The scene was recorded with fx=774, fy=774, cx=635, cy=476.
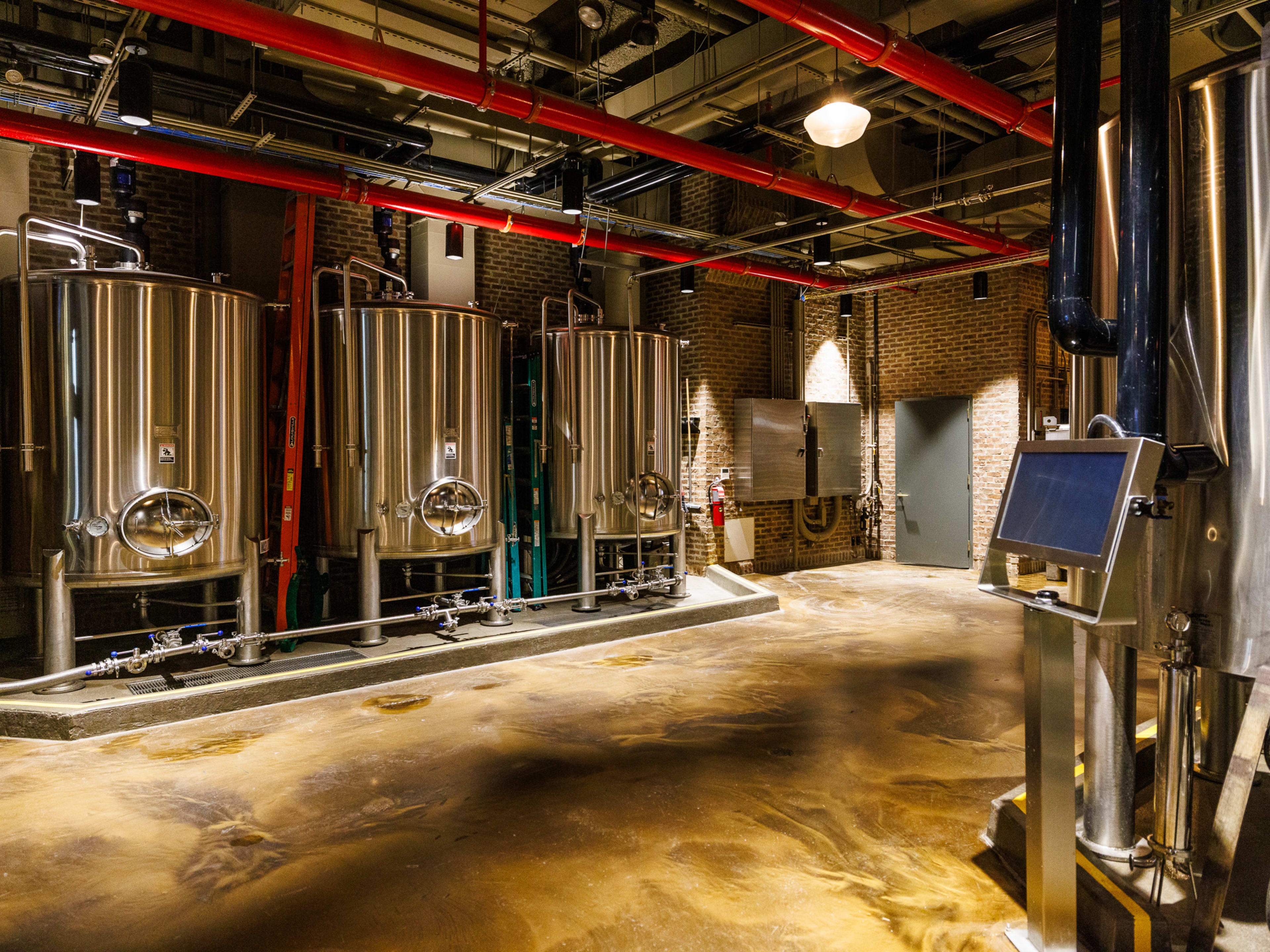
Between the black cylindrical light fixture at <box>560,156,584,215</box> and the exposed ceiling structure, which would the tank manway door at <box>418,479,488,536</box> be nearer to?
the black cylindrical light fixture at <box>560,156,584,215</box>

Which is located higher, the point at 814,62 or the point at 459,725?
the point at 814,62

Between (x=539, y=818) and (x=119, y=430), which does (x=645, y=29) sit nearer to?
(x=119, y=430)

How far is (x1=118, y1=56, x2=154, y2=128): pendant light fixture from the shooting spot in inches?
147

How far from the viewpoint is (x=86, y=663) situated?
4.63 m

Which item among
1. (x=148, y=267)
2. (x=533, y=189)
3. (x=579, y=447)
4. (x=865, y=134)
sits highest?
(x=865, y=134)

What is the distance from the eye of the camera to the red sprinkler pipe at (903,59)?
326 cm

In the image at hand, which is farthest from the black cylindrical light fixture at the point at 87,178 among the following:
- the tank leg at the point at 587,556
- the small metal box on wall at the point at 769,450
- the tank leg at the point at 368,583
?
the small metal box on wall at the point at 769,450

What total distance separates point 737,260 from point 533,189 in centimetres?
210

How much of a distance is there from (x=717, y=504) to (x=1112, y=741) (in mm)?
5398

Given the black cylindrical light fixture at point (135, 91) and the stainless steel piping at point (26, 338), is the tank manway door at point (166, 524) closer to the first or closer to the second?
the stainless steel piping at point (26, 338)

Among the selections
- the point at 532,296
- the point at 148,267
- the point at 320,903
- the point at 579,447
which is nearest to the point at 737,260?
the point at 532,296

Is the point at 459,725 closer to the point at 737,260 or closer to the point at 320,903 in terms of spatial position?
the point at 320,903

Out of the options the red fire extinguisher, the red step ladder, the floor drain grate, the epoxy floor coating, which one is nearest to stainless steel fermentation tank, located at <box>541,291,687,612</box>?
the red fire extinguisher

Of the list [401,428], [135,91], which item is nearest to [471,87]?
[135,91]
